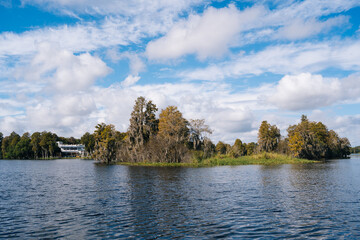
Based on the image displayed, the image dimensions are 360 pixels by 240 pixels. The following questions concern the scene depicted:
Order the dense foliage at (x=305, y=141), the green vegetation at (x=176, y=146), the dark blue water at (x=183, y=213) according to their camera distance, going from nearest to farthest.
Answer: the dark blue water at (x=183, y=213), the green vegetation at (x=176, y=146), the dense foliage at (x=305, y=141)

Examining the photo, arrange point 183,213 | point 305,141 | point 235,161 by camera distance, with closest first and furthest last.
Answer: point 183,213 → point 235,161 → point 305,141

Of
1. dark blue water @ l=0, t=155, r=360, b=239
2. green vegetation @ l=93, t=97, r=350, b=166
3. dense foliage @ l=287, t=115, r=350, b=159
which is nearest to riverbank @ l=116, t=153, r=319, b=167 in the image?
green vegetation @ l=93, t=97, r=350, b=166

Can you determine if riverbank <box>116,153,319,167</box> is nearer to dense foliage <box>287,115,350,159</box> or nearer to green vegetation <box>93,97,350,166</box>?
green vegetation <box>93,97,350,166</box>

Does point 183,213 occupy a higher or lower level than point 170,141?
lower

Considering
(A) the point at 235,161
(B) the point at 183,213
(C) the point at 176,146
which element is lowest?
(B) the point at 183,213

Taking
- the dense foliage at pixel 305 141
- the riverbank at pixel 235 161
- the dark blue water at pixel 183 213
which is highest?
the dense foliage at pixel 305 141

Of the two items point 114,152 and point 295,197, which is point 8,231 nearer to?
→ point 295,197

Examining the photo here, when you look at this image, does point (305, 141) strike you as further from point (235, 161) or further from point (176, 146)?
point (176, 146)

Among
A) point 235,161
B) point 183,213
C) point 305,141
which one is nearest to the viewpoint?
point 183,213

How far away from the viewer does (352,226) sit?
18.7 meters

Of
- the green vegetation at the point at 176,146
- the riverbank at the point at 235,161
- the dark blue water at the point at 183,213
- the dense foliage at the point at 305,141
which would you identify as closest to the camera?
the dark blue water at the point at 183,213

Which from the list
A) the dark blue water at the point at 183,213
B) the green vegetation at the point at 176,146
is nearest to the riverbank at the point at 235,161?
the green vegetation at the point at 176,146

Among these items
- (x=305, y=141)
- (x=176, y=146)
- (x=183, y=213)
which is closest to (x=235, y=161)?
(x=176, y=146)

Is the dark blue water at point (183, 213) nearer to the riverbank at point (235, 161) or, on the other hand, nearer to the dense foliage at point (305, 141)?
the riverbank at point (235, 161)
